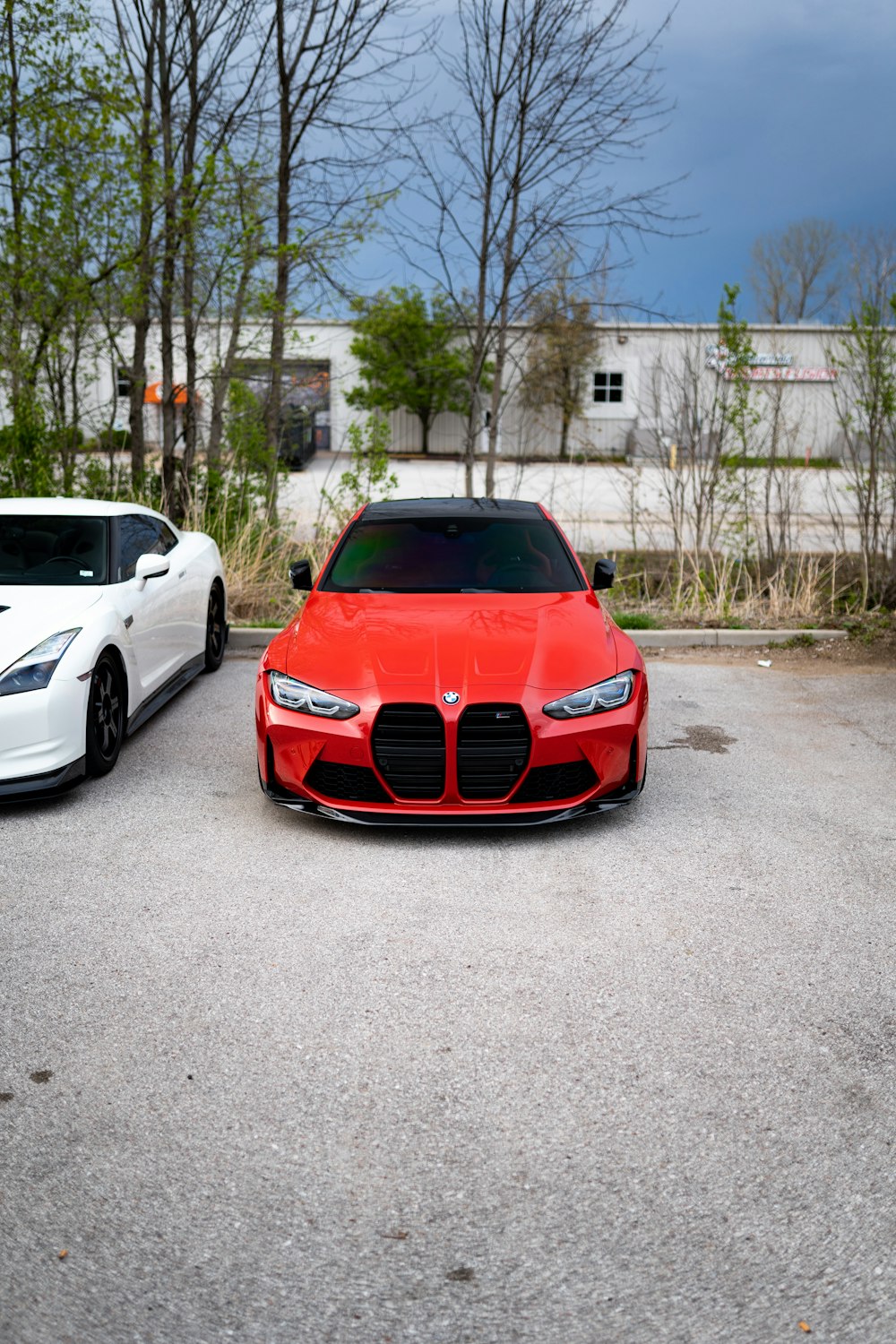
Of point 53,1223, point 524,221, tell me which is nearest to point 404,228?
point 524,221

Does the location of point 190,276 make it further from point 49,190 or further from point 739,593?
point 739,593

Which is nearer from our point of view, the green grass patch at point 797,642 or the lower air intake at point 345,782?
the lower air intake at point 345,782

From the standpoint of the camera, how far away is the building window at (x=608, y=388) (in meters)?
44.8

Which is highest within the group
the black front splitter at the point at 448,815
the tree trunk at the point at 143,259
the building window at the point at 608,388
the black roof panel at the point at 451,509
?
the building window at the point at 608,388

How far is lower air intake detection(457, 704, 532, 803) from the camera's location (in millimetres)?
5121

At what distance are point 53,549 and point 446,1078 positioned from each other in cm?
477

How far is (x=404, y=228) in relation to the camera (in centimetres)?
1373

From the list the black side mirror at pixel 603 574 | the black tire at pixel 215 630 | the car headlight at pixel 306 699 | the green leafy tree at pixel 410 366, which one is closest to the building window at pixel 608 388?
the green leafy tree at pixel 410 366

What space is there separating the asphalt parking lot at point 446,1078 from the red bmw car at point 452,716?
0.24 metres

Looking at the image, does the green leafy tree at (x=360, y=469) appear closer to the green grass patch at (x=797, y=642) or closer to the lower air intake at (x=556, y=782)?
the green grass patch at (x=797, y=642)

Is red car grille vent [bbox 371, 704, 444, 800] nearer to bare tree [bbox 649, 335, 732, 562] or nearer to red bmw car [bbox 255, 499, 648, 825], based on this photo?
red bmw car [bbox 255, 499, 648, 825]

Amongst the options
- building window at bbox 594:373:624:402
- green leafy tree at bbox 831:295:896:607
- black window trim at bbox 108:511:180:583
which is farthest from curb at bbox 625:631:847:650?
building window at bbox 594:373:624:402

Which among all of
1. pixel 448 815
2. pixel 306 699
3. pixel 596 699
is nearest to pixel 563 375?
pixel 596 699

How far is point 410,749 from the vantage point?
16.8 feet
